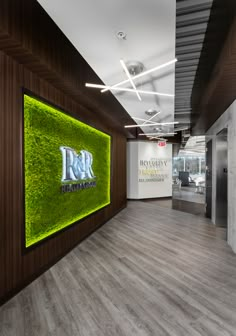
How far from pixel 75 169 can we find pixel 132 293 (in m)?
2.59

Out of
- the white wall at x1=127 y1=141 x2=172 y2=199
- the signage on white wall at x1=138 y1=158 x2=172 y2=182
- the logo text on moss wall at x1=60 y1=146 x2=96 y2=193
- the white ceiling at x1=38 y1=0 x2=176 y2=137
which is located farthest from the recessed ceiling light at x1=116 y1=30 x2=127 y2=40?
the signage on white wall at x1=138 y1=158 x2=172 y2=182

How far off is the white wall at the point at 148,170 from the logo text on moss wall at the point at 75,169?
601 cm

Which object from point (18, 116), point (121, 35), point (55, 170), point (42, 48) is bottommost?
point (55, 170)

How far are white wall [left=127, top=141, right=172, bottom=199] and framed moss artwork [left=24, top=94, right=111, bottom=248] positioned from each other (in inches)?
227

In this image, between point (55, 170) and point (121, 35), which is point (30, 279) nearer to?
point (55, 170)

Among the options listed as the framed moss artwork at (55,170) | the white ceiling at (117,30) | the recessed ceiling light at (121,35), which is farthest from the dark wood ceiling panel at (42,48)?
the recessed ceiling light at (121,35)

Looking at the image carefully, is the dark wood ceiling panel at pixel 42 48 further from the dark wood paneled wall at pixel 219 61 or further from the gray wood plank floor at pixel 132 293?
the gray wood plank floor at pixel 132 293

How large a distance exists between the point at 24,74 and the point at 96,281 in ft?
10.6

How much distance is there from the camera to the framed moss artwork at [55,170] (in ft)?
10.3

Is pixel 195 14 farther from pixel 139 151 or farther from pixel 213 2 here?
pixel 139 151

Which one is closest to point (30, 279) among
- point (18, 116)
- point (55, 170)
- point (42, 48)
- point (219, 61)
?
point (55, 170)

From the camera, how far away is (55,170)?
3779mm

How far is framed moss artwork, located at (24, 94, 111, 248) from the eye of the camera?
3.14 m

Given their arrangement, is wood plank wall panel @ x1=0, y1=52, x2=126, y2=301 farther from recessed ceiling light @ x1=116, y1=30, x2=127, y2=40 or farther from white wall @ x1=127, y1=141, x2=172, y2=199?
white wall @ x1=127, y1=141, x2=172, y2=199
